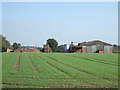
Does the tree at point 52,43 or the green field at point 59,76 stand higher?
the tree at point 52,43

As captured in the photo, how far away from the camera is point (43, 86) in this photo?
8.62 m

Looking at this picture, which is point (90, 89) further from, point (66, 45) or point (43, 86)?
point (66, 45)

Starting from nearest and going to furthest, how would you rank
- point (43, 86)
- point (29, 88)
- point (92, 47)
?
point (29, 88) → point (43, 86) → point (92, 47)

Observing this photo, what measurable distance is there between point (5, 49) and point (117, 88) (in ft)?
283

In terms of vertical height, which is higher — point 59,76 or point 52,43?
point 52,43

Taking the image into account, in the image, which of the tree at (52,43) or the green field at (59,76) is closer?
the green field at (59,76)

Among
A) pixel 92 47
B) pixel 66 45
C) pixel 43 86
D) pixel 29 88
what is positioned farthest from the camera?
pixel 66 45

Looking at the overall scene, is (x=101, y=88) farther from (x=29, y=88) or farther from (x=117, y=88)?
(x=29, y=88)

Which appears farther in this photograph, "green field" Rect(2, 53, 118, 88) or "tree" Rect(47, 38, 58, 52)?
"tree" Rect(47, 38, 58, 52)

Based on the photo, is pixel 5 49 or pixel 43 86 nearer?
pixel 43 86

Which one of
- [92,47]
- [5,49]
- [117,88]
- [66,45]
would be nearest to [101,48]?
[92,47]

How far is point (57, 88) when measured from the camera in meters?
8.24

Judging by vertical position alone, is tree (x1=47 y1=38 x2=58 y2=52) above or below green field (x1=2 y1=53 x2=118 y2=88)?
above

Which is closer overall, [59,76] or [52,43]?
[59,76]
